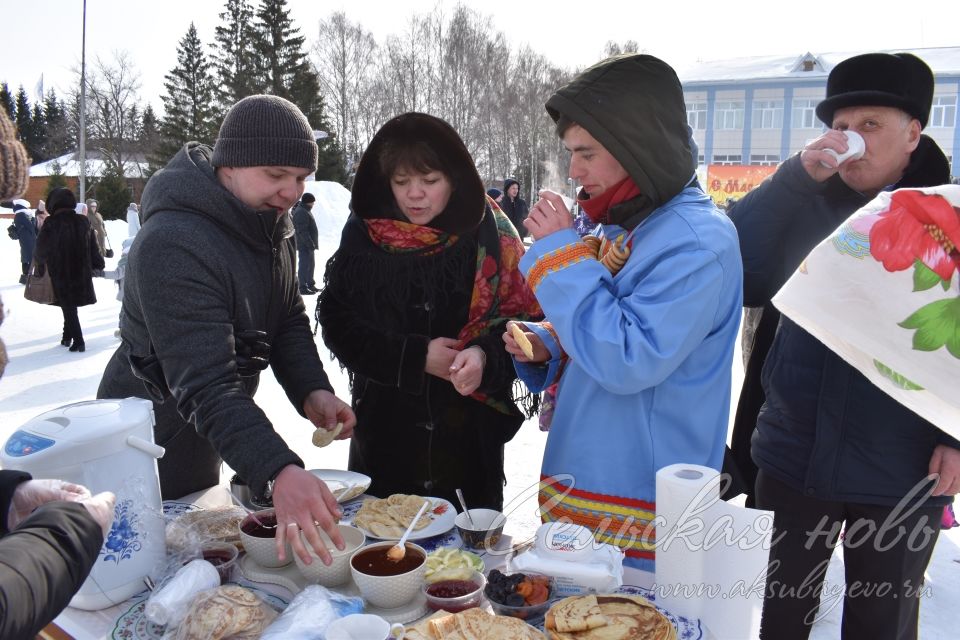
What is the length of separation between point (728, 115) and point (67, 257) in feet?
115

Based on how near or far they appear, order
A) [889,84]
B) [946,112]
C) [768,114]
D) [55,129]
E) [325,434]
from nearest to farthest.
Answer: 1. [325,434]
2. [889,84]
3. [946,112]
4. [768,114]
5. [55,129]

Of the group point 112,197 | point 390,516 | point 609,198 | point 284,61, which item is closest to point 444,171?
point 609,198

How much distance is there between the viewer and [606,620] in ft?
3.83

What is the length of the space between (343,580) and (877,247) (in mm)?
1236

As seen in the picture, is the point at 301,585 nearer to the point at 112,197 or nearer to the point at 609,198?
the point at 609,198

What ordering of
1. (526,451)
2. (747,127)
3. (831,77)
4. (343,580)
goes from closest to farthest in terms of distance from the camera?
1. (343,580)
2. (831,77)
3. (526,451)
4. (747,127)

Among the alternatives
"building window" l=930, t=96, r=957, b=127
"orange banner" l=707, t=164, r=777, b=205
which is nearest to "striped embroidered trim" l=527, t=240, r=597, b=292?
"orange banner" l=707, t=164, r=777, b=205

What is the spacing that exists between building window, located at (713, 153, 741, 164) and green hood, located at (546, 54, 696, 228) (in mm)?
37499

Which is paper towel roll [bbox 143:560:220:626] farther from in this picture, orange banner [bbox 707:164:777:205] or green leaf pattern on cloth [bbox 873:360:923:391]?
orange banner [bbox 707:164:777:205]

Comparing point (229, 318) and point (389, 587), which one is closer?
point (389, 587)

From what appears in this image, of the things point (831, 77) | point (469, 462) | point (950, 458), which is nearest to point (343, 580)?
point (469, 462)

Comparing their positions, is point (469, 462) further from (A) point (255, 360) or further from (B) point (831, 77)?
(B) point (831, 77)

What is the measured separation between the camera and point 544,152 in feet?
126

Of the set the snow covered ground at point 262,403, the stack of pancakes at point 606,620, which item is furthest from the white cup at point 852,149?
the stack of pancakes at point 606,620
